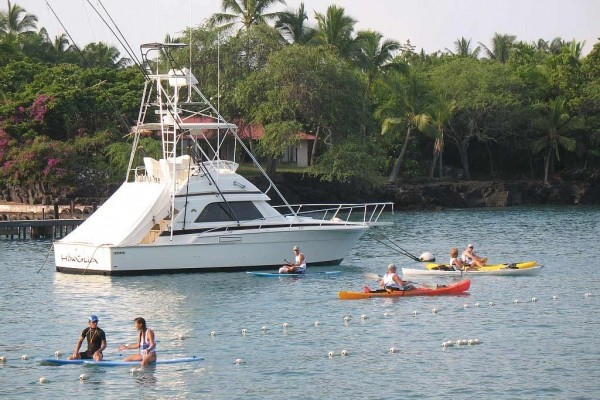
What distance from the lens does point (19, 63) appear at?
85438mm

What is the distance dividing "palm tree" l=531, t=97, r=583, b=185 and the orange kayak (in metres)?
59.1

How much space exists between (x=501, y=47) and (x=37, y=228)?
82586mm

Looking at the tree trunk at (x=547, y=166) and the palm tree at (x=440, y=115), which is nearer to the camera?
the palm tree at (x=440, y=115)

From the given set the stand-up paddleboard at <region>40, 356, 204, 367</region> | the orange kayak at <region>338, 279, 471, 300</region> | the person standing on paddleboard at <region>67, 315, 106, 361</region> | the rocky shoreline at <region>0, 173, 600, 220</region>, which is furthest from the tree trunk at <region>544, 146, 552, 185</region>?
the person standing on paddleboard at <region>67, 315, 106, 361</region>

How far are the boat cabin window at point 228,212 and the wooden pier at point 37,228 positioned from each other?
19.3m

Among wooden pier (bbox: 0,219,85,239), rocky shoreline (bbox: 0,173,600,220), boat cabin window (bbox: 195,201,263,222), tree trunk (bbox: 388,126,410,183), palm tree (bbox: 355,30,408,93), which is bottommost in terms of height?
wooden pier (bbox: 0,219,85,239)

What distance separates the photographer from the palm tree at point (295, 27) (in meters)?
91.7

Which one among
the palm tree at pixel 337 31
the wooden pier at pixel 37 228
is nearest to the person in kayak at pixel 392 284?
the wooden pier at pixel 37 228

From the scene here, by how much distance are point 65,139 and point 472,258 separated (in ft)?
145

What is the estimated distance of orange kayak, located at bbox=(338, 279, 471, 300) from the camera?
1524 inches

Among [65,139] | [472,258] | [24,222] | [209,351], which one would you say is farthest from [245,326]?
[65,139]

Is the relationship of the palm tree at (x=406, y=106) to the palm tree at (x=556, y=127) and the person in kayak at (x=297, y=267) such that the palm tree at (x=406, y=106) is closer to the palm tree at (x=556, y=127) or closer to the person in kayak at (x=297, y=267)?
the palm tree at (x=556, y=127)

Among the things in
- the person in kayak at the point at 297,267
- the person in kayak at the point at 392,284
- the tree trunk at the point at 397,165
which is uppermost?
the tree trunk at the point at 397,165

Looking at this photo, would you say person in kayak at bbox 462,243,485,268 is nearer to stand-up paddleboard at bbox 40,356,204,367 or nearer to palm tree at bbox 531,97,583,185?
stand-up paddleboard at bbox 40,356,204,367
